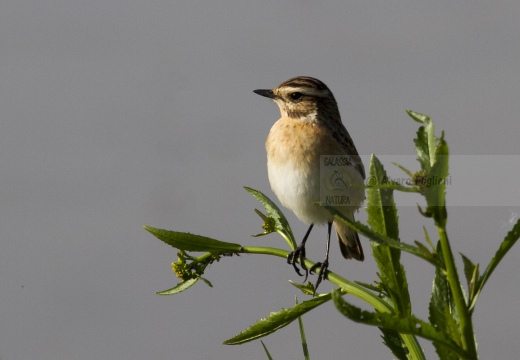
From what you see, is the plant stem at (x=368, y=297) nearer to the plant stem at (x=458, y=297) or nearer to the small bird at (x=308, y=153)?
the plant stem at (x=458, y=297)

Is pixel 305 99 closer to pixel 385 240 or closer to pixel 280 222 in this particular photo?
pixel 280 222

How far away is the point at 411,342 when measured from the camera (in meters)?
1.92

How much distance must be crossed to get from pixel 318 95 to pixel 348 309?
196 inches

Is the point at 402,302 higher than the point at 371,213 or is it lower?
lower

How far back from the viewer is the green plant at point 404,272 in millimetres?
1530

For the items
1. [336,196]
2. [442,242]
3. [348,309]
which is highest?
[442,242]

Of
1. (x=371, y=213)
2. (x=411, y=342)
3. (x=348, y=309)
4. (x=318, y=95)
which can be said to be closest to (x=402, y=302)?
(x=411, y=342)

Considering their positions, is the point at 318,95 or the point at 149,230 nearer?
the point at 149,230

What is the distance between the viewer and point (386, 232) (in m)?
1.81

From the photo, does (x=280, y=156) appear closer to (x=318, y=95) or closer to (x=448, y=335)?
(x=318, y=95)

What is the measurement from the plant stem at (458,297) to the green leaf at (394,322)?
27 mm

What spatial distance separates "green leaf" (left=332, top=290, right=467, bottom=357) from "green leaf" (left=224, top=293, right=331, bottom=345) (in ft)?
1.96

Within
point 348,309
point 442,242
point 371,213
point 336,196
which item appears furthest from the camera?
point 336,196

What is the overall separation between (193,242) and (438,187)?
1.00 meters
